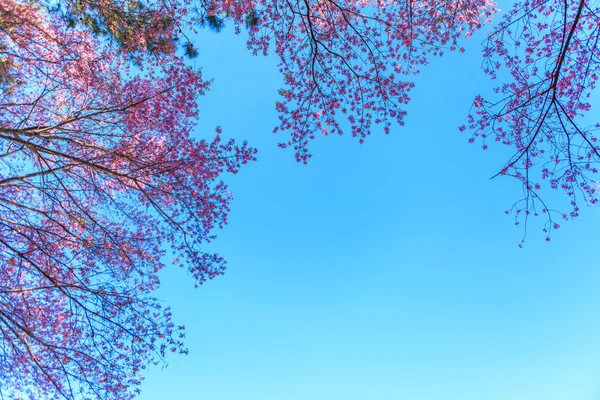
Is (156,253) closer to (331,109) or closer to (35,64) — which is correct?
(35,64)

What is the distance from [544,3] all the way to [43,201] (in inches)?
387

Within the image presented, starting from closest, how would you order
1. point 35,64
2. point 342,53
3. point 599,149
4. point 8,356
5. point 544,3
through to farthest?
point 599,149 < point 544,3 < point 8,356 < point 35,64 < point 342,53

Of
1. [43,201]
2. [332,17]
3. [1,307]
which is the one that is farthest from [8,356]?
[332,17]

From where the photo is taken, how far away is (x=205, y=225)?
7477 mm

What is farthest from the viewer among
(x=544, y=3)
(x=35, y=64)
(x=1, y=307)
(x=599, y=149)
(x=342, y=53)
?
(x=342, y=53)

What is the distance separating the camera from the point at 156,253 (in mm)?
7598

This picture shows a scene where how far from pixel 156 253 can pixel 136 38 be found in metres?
4.71

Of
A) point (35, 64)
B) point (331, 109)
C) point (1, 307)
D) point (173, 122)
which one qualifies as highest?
point (35, 64)

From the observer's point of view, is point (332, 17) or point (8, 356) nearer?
point (8, 356)

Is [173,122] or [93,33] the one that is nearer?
[93,33]

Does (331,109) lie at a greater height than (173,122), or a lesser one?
lesser

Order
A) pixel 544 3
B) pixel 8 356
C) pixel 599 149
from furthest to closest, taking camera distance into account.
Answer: pixel 8 356 < pixel 544 3 < pixel 599 149

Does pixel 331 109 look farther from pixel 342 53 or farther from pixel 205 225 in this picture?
pixel 205 225

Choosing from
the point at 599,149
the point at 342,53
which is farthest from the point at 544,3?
the point at 342,53
